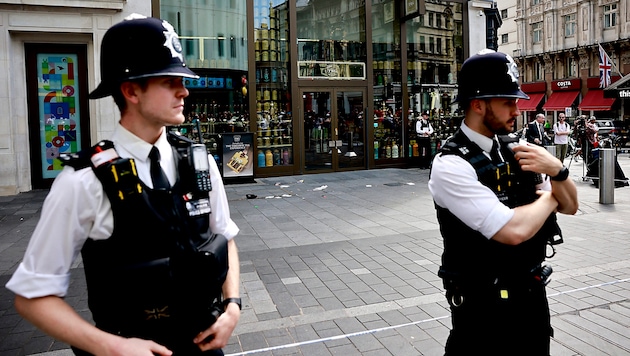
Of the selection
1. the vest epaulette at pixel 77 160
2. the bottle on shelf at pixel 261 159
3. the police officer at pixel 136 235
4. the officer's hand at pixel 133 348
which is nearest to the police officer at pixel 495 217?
the police officer at pixel 136 235

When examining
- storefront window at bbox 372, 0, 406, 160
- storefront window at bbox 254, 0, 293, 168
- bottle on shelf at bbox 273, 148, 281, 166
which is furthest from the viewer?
storefront window at bbox 372, 0, 406, 160

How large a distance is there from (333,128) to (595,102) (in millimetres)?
31125

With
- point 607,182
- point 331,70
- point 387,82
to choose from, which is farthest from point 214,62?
point 607,182

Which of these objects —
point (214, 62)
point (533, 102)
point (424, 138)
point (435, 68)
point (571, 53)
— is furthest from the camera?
point (533, 102)

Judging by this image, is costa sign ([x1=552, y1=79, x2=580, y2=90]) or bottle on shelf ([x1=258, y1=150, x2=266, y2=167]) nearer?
bottle on shelf ([x1=258, y1=150, x2=266, y2=167])

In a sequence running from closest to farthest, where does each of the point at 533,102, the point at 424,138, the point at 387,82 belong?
the point at 424,138
the point at 387,82
the point at 533,102

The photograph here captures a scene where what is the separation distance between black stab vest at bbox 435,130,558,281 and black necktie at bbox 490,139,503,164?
0.10 ft

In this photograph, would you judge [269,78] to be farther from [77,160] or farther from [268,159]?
[77,160]

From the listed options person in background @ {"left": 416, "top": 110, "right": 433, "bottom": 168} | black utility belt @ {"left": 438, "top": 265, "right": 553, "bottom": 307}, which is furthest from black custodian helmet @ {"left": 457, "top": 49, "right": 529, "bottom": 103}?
person in background @ {"left": 416, "top": 110, "right": 433, "bottom": 168}

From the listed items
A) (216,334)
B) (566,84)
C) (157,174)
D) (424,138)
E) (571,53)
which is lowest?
(216,334)

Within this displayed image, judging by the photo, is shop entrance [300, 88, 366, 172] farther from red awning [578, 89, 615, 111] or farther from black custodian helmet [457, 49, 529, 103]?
red awning [578, 89, 615, 111]

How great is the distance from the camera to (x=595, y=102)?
1519 inches

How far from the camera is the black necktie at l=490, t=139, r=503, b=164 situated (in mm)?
2459

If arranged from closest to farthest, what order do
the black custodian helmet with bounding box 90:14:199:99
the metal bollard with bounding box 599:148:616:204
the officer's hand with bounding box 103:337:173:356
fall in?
the officer's hand with bounding box 103:337:173:356 → the black custodian helmet with bounding box 90:14:199:99 → the metal bollard with bounding box 599:148:616:204
